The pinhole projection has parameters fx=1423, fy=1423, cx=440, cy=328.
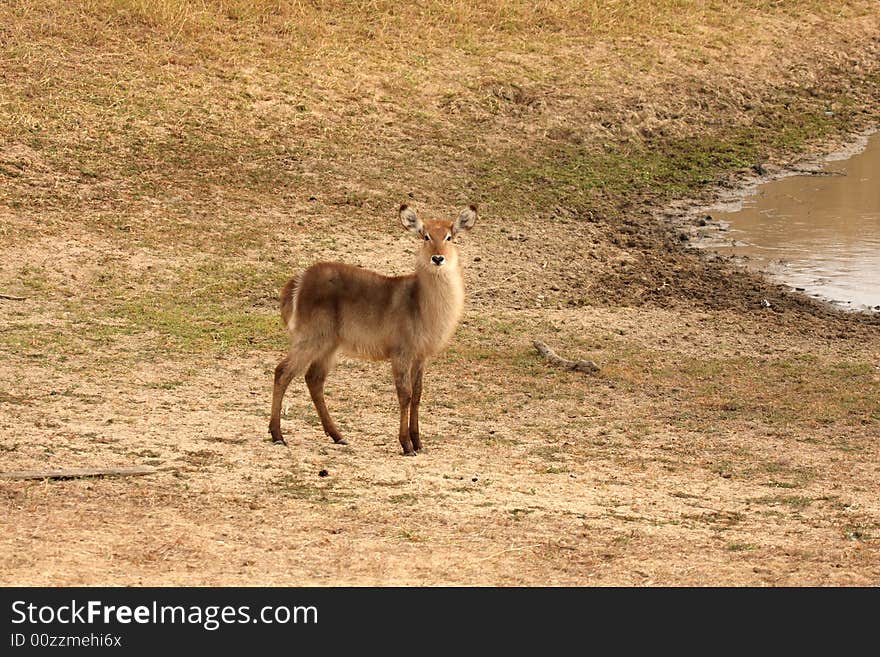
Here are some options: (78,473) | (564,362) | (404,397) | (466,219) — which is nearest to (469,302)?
(564,362)

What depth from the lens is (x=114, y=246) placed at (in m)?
12.8

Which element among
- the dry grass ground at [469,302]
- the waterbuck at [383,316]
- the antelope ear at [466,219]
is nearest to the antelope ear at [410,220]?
the waterbuck at [383,316]

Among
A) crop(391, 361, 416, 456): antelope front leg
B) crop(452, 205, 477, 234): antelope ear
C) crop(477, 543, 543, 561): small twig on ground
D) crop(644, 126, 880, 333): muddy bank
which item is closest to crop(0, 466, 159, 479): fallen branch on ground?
crop(391, 361, 416, 456): antelope front leg

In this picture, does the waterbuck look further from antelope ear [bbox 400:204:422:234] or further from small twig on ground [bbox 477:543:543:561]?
small twig on ground [bbox 477:543:543:561]

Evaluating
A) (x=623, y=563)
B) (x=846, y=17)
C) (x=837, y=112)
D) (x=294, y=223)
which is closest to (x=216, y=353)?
(x=294, y=223)

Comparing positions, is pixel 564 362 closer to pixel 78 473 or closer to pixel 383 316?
pixel 383 316

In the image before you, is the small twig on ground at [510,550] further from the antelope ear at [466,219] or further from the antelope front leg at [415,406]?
the antelope ear at [466,219]

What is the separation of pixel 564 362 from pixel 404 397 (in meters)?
2.58

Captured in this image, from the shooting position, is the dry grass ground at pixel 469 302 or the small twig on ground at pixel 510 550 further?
the dry grass ground at pixel 469 302

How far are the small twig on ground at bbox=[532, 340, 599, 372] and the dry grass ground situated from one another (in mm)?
188

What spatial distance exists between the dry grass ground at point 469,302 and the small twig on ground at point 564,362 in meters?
0.19

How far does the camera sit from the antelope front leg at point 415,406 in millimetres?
8336

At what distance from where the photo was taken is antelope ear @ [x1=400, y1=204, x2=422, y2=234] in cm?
847

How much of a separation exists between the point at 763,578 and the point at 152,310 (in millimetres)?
6489
